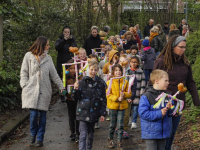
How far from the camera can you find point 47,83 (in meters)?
7.12

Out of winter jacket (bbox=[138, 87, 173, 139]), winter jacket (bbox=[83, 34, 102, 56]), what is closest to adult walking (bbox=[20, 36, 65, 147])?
winter jacket (bbox=[138, 87, 173, 139])

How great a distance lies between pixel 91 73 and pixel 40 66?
1320 millimetres

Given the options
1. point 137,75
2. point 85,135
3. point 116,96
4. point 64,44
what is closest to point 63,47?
point 64,44

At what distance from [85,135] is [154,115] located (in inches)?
69.2

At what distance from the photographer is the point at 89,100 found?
614 centimetres

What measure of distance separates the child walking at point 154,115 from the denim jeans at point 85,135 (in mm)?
1504

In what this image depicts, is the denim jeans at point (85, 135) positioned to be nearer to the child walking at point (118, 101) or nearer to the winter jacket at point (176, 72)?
the child walking at point (118, 101)

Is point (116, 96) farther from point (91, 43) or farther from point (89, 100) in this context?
point (91, 43)

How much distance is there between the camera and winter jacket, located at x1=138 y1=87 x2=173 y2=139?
4.79 meters

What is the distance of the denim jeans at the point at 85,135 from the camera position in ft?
20.2

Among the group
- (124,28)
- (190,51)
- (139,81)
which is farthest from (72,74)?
(124,28)

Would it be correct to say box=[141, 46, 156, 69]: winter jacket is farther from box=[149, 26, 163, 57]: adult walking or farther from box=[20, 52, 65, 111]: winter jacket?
box=[20, 52, 65, 111]: winter jacket

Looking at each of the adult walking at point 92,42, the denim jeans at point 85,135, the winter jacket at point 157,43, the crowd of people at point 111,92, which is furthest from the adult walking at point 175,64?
the winter jacket at point 157,43

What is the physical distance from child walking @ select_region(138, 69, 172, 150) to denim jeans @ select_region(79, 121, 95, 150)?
59.2 inches
